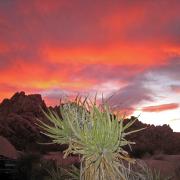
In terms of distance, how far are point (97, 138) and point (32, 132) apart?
48.1 m

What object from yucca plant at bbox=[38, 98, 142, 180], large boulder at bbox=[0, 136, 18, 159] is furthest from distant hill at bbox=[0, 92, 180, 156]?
yucca plant at bbox=[38, 98, 142, 180]

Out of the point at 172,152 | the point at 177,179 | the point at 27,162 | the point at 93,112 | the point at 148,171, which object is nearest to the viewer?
the point at 93,112

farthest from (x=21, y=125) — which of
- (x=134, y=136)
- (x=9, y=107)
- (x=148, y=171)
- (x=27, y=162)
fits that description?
(x=148, y=171)

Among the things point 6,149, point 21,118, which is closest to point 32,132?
point 21,118

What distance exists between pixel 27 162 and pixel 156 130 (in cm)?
3020

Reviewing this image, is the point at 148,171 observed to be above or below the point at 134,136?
below

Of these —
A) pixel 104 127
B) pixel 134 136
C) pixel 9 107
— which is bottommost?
pixel 104 127

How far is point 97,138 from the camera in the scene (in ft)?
16.5

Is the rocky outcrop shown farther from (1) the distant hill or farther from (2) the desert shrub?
(2) the desert shrub

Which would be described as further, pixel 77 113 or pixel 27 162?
pixel 27 162

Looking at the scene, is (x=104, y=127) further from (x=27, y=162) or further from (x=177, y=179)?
(x=27, y=162)

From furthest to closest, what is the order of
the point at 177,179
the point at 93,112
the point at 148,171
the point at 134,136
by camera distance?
the point at 134,136 < the point at 177,179 < the point at 148,171 < the point at 93,112

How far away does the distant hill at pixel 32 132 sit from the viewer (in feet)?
161

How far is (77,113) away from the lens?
5605mm
